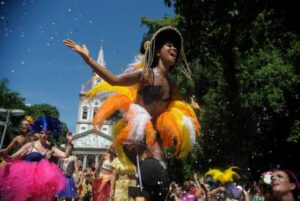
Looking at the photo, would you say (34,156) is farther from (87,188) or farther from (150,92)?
(87,188)

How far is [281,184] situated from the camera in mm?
4262

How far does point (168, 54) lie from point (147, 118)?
2.40 ft

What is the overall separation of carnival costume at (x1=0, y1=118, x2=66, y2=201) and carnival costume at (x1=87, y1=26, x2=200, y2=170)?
1.62 m

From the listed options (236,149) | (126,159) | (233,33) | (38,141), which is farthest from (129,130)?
(236,149)

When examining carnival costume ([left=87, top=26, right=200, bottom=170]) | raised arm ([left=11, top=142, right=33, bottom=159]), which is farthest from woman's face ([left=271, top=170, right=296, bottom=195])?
raised arm ([left=11, top=142, right=33, bottom=159])

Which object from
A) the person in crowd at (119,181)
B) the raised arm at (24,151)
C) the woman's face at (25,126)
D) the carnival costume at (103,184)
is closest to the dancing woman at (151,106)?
the raised arm at (24,151)

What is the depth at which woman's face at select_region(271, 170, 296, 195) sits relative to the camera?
4.25m

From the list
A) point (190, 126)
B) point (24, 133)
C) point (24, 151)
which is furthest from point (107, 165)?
point (190, 126)

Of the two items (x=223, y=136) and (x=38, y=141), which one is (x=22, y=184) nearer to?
(x=38, y=141)

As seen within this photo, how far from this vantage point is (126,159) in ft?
12.0

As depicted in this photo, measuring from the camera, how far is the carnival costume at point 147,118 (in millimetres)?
3359

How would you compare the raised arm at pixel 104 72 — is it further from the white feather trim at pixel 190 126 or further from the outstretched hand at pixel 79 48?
the white feather trim at pixel 190 126

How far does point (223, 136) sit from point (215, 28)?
6555mm

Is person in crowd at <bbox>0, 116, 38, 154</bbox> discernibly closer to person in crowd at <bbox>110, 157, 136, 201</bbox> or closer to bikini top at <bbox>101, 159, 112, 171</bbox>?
person in crowd at <bbox>110, 157, 136, 201</bbox>
